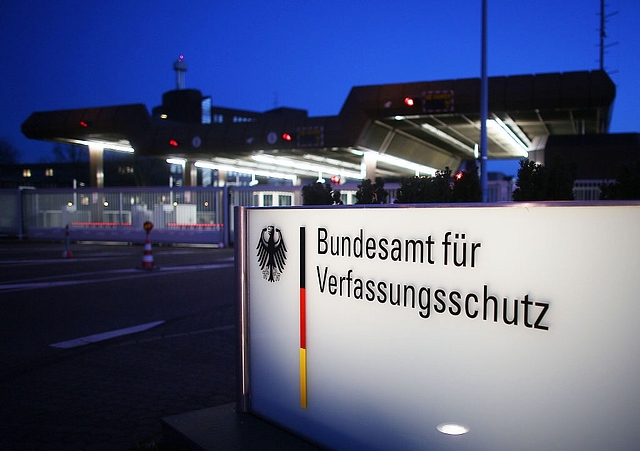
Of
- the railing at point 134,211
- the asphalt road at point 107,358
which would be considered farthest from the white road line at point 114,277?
the railing at point 134,211

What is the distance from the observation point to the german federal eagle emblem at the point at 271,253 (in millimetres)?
3694

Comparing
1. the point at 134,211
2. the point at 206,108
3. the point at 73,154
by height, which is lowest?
the point at 134,211

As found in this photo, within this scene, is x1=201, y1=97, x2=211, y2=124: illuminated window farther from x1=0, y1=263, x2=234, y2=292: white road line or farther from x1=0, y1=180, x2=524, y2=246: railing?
x1=0, y1=263, x2=234, y2=292: white road line

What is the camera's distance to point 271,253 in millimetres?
3773

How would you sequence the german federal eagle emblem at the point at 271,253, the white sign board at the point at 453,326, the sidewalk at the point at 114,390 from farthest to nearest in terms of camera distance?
the sidewalk at the point at 114,390
the german federal eagle emblem at the point at 271,253
the white sign board at the point at 453,326

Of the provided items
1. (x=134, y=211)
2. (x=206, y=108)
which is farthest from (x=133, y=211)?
(x=206, y=108)

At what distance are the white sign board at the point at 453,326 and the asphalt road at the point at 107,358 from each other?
59.6 inches

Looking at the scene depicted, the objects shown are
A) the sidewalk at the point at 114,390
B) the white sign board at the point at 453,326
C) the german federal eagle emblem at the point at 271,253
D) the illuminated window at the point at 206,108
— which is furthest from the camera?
the illuminated window at the point at 206,108

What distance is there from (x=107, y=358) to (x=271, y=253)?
350 cm

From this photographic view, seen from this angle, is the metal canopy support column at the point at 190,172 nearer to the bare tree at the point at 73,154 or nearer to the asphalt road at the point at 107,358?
the asphalt road at the point at 107,358

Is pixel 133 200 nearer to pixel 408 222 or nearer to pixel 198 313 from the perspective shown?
pixel 198 313

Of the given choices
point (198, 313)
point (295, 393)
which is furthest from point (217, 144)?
point (295, 393)

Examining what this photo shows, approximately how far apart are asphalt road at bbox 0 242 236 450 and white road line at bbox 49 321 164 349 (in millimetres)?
13

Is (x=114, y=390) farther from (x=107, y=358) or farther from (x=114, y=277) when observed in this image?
(x=114, y=277)
